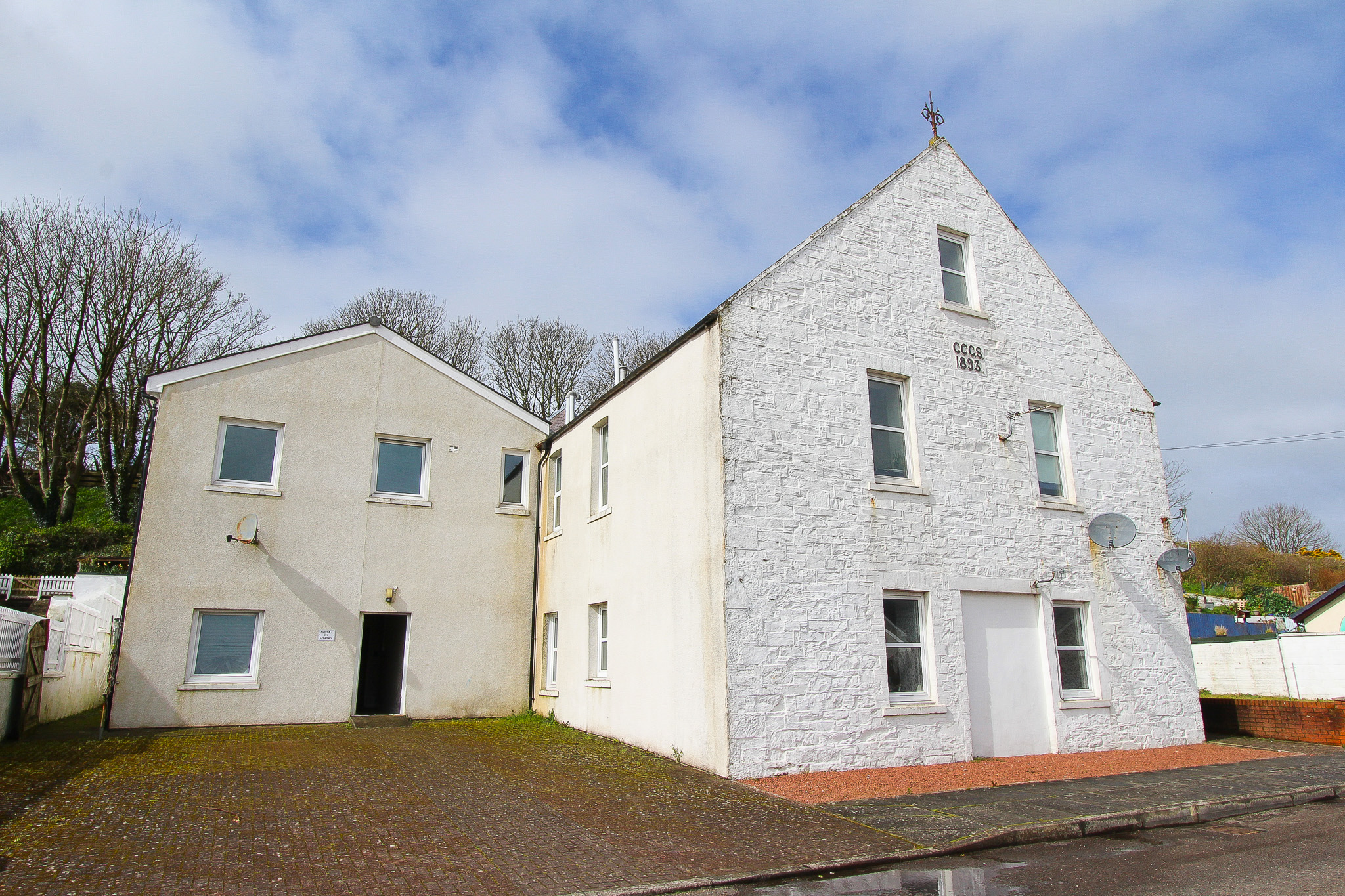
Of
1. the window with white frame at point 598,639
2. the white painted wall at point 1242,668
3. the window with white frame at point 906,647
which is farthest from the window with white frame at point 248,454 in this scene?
the white painted wall at point 1242,668

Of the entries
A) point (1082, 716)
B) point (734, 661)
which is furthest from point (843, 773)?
point (1082, 716)

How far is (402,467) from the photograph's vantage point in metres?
15.6

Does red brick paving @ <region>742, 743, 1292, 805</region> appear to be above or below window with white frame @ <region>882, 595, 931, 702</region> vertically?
below

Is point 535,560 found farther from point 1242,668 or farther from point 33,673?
point 1242,668

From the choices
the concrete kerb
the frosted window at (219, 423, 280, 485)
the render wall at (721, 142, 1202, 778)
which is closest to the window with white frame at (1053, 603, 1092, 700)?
the render wall at (721, 142, 1202, 778)

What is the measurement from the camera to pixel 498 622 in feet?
50.9

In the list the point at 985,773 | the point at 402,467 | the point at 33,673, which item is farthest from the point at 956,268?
the point at 33,673

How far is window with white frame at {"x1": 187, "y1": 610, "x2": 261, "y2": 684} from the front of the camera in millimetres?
13531

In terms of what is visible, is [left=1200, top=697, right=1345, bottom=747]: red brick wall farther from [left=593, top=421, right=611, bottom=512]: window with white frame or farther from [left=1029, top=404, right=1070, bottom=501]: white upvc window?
[left=593, top=421, right=611, bottom=512]: window with white frame

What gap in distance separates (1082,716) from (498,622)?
1023 centimetres

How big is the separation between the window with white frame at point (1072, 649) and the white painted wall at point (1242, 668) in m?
6.60

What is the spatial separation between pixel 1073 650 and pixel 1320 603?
19.7 metres

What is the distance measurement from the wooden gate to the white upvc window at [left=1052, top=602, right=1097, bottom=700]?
50.0ft

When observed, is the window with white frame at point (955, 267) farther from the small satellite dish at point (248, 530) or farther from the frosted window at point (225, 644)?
the frosted window at point (225, 644)
